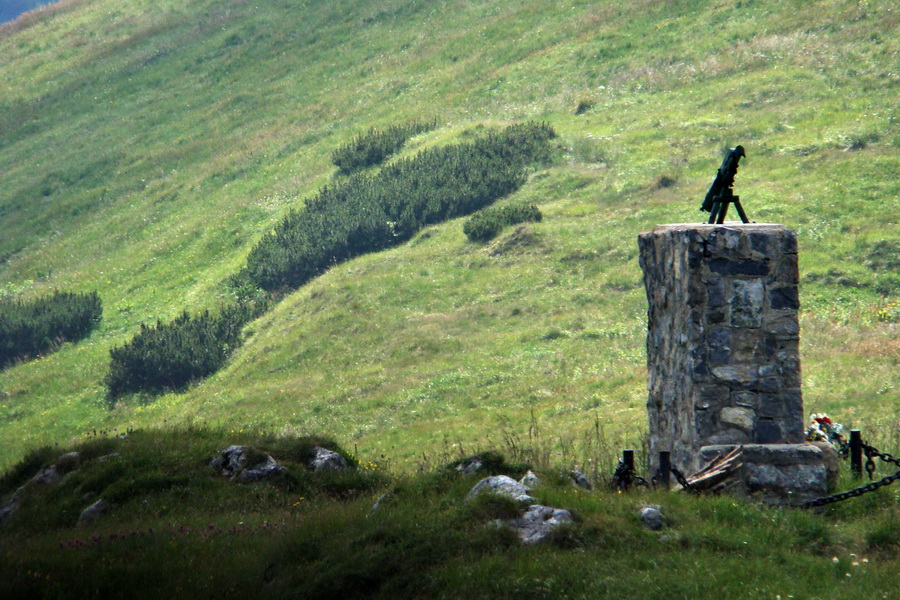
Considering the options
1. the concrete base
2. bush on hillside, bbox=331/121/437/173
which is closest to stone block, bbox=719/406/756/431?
the concrete base

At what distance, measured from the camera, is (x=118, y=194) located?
4912 cm

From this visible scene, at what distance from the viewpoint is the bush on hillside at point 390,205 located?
3578 cm

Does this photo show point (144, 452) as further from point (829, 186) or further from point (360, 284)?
point (829, 186)

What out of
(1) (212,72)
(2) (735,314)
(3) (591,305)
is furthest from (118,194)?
(2) (735,314)

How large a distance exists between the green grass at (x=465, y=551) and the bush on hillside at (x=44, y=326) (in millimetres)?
26328

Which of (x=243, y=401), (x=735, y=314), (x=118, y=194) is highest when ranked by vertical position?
(x=735, y=314)

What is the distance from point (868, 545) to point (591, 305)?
62.9 feet

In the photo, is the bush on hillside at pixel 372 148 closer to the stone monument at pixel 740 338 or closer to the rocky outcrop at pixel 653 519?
the stone monument at pixel 740 338

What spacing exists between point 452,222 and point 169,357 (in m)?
12.6

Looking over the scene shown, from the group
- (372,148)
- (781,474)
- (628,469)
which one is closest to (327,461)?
(628,469)

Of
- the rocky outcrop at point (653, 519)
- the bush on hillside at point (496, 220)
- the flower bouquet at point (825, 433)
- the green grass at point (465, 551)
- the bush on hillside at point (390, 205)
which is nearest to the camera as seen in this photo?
the green grass at point (465, 551)

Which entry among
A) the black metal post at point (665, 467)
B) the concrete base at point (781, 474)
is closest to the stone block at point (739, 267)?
the concrete base at point (781, 474)

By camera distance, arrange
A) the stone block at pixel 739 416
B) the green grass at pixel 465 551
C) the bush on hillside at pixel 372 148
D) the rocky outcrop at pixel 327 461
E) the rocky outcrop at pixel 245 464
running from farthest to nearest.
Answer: the bush on hillside at pixel 372 148 → the rocky outcrop at pixel 327 461 → the rocky outcrop at pixel 245 464 → the stone block at pixel 739 416 → the green grass at pixel 465 551

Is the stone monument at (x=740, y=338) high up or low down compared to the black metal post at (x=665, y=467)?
up
